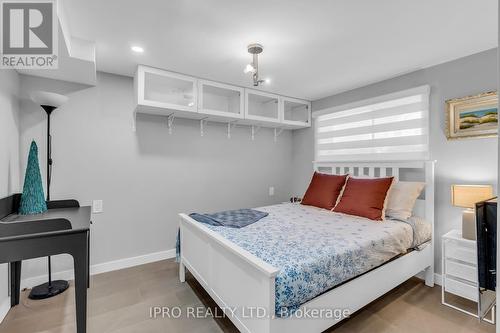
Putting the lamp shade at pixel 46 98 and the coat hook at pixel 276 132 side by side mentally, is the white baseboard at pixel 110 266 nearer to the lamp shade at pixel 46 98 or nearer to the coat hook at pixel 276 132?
the lamp shade at pixel 46 98

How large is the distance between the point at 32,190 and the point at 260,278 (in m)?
2.02

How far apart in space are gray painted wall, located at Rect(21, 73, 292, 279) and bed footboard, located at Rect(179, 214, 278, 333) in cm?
105

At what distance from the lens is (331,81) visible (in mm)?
3127

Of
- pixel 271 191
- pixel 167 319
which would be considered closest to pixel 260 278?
pixel 167 319

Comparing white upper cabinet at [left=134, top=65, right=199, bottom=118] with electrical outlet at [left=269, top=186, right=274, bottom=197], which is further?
electrical outlet at [left=269, top=186, right=274, bottom=197]

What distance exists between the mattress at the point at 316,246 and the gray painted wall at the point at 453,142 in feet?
1.26

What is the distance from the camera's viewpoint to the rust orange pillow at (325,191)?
2918mm

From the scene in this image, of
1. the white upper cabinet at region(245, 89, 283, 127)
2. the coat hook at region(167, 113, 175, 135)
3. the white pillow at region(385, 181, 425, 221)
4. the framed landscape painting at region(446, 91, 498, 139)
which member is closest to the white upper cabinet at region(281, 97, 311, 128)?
the white upper cabinet at region(245, 89, 283, 127)

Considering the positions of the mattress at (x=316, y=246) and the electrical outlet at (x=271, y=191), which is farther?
the electrical outlet at (x=271, y=191)

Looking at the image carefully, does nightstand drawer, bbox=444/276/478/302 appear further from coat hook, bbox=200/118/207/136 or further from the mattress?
coat hook, bbox=200/118/207/136

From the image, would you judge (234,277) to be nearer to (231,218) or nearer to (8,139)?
(231,218)

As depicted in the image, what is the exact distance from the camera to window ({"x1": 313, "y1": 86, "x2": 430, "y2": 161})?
2.72m

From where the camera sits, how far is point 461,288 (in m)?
2.14

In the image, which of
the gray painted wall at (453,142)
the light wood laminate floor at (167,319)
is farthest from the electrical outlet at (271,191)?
the gray painted wall at (453,142)
